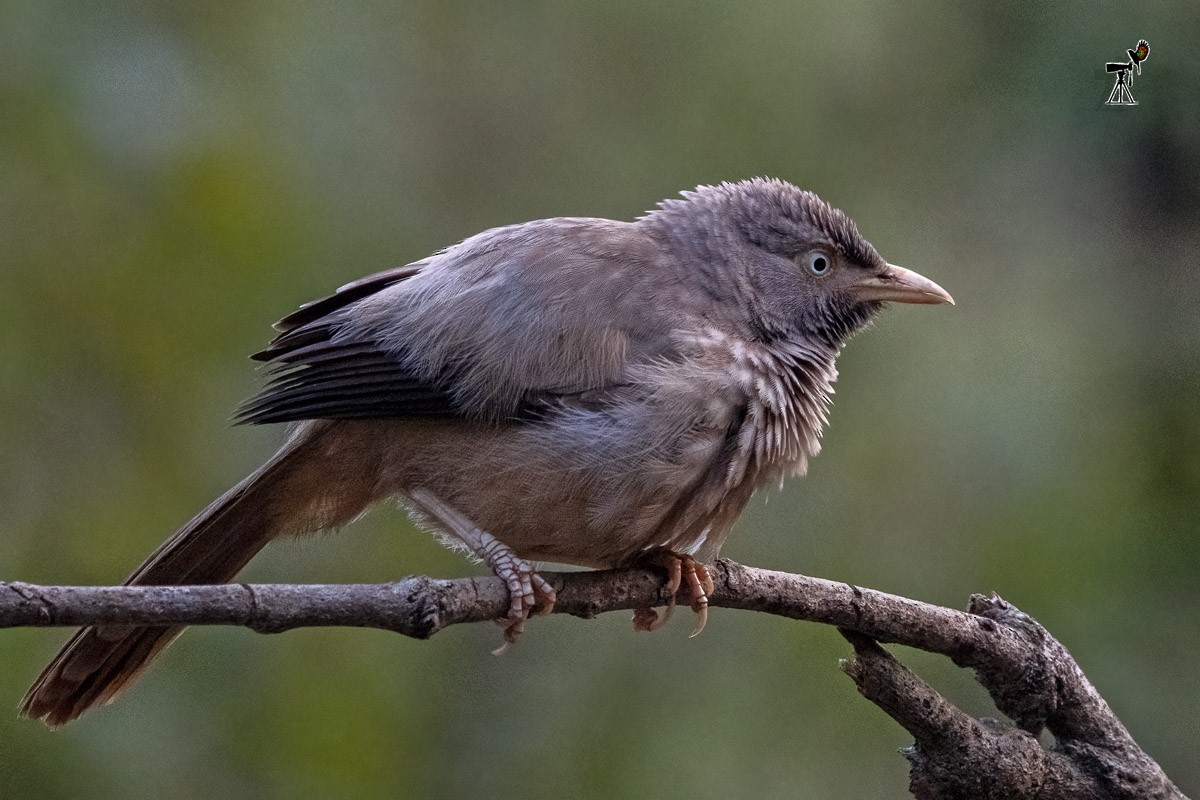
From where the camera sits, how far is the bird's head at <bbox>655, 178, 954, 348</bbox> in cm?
363

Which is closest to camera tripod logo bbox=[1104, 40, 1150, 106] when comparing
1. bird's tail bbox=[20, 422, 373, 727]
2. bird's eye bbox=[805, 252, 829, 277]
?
bird's eye bbox=[805, 252, 829, 277]

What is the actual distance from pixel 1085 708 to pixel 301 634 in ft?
8.44

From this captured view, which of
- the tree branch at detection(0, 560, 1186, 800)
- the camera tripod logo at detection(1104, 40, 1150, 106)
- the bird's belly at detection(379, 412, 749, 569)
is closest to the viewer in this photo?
the tree branch at detection(0, 560, 1186, 800)

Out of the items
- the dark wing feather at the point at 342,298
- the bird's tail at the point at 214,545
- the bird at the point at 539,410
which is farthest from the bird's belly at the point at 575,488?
the dark wing feather at the point at 342,298

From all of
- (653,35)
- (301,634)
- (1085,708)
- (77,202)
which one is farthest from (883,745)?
(77,202)

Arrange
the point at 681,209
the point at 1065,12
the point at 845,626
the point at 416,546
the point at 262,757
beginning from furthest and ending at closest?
the point at 1065,12 → the point at 416,546 → the point at 262,757 → the point at 681,209 → the point at 845,626

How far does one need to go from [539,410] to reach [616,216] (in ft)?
7.11

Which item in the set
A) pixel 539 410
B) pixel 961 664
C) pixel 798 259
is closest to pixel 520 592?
pixel 539 410

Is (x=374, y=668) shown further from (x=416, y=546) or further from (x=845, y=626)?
(x=845, y=626)

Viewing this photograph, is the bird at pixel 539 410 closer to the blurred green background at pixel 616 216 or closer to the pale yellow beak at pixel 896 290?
the pale yellow beak at pixel 896 290

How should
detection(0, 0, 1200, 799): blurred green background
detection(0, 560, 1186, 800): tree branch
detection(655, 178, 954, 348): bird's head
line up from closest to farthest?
1. detection(0, 560, 1186, 800): tree branch
2. detection(655, 178, 954, 348): bird's head
3. detection(0, 0, 1200, 799): blurred green background

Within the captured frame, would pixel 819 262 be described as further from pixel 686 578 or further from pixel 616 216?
pixel 616 216

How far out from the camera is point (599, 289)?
132 inches

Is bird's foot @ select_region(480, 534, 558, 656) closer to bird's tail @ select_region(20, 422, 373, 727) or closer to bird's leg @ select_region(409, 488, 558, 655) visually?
bird's leg @ select_region(409, 488, 558, 655)
